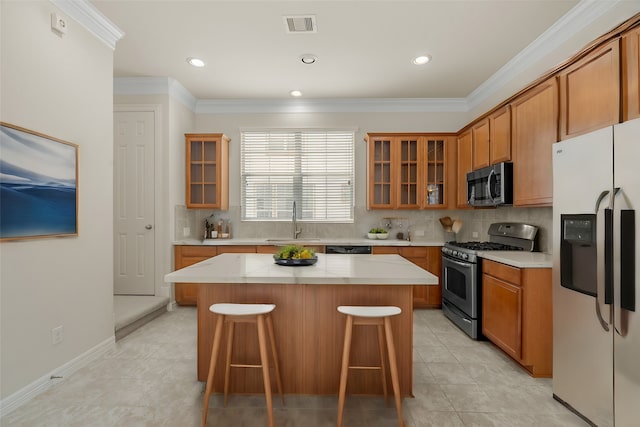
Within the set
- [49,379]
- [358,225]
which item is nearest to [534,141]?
[358,225]

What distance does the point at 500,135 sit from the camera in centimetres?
340

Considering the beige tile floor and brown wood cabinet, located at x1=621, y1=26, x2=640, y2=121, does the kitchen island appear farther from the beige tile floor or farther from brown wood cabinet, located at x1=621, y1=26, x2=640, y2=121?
brown wood cabinet, located at x1=621, y1=26, x2=640, y2=121

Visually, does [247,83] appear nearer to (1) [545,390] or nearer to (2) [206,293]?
(2) [206,293]

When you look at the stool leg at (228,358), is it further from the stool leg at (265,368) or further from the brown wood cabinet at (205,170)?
the brown wood cabinet at (205,170)

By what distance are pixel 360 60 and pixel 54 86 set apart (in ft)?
9.24

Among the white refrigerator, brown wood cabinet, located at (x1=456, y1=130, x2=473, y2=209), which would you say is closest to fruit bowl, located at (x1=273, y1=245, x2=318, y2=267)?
the white refrigerator

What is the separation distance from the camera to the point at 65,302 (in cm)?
249

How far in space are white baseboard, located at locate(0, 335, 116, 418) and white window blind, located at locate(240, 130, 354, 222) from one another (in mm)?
2622

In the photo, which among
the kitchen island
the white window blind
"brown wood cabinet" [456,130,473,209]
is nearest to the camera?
the kitchen island

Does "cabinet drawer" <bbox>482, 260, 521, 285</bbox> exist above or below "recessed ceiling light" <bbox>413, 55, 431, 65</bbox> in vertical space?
below

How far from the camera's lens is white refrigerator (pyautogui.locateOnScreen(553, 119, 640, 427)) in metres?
1.66

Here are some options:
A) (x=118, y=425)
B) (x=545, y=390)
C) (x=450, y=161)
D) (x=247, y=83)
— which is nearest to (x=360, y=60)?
(x=247, y=83)

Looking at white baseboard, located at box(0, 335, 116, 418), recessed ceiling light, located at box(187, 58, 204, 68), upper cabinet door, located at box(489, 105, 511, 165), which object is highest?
recessed ceiling light, located at box(187, 58, 204, 68)

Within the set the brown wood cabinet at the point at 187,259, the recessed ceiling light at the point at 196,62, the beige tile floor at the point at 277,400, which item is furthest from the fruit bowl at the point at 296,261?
the recessed ceiling light at the point at 196,62
